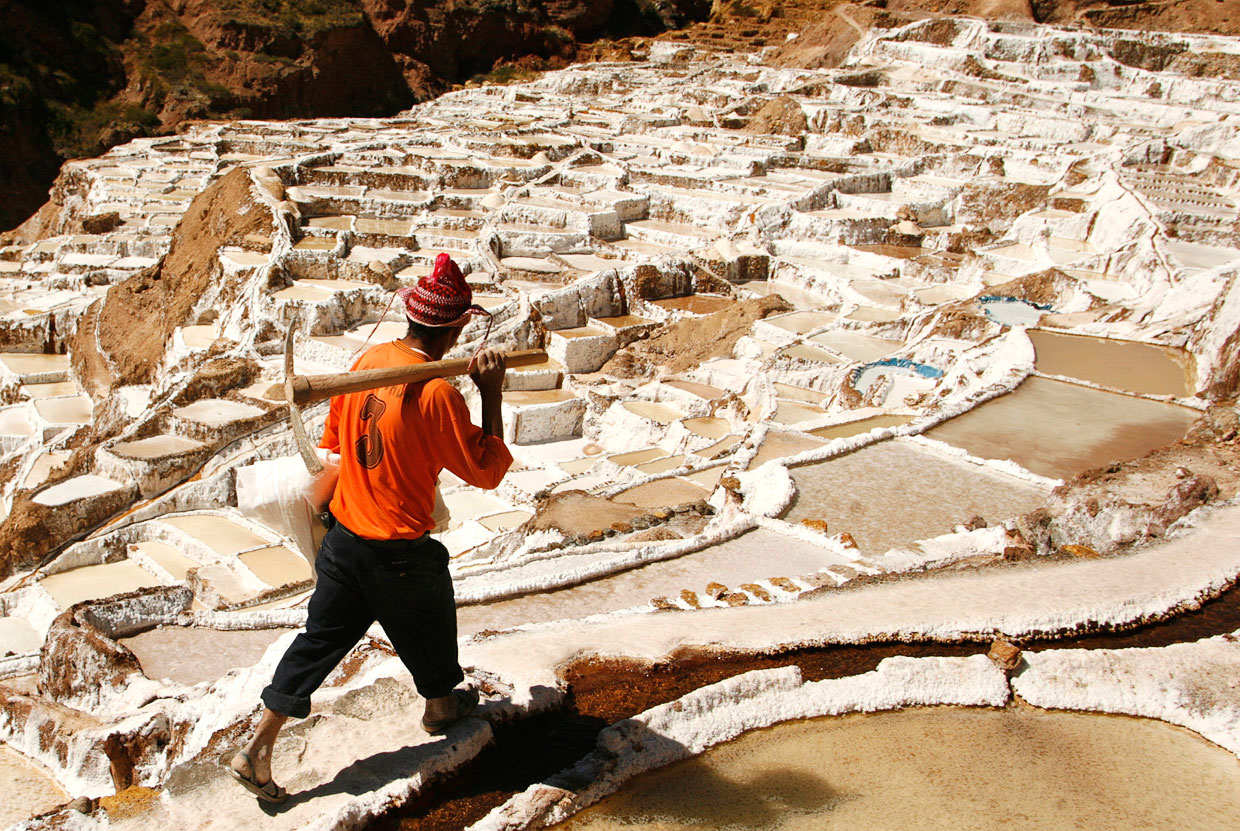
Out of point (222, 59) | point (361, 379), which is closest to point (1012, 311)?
point (361, 379)

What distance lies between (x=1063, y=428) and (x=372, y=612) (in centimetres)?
644

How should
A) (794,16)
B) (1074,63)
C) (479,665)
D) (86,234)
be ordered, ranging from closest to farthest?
Result: (479,665), (86,234), (1074,63), (794,16)

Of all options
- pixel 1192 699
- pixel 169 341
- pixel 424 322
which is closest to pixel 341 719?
pixel 424 322

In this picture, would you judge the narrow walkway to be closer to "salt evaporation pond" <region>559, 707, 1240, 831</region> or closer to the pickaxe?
"salt evaporation pond" <region>559, 707, 1240, 831</region>

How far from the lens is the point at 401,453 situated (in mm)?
2770

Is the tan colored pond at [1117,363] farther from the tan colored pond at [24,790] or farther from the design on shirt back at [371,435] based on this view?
the tan colored pond at [24,790]

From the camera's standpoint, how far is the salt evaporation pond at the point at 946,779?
2.92 m

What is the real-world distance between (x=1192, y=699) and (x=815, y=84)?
25984 mm

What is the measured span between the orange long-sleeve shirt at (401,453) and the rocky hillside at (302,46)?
30.5 m

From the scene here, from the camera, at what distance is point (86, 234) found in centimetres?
2175

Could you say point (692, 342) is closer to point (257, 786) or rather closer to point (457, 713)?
point (457, 713)

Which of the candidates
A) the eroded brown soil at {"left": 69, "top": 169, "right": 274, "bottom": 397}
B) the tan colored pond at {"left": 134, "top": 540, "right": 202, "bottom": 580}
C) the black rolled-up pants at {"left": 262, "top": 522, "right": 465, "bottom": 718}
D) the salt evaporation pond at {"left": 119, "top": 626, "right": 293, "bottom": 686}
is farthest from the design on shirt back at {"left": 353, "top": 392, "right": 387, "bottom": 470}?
the eroded brown soil at {"left": 69, "top": 169, "right": 274, "bottom": 397}

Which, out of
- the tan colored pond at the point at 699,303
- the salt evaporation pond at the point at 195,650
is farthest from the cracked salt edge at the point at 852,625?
the tan colored pond at the point at 699,303

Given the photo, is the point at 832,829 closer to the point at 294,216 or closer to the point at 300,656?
the point at 300,656
